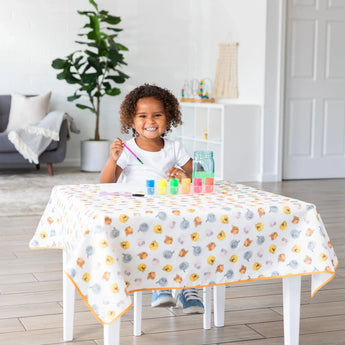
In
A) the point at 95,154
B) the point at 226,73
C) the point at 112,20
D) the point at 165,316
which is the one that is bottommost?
the point at 165,316

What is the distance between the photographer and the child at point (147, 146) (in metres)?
2.37

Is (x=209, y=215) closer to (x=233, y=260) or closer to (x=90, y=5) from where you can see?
(x=233, y=260)

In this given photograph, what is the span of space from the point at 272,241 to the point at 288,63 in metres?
4.54

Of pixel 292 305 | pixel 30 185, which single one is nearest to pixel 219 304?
pixel 292 305

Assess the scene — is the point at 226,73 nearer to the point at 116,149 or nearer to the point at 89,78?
the point at 89,78

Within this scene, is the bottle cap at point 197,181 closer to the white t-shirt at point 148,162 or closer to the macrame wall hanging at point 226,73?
the white t-shirt at point 148,162

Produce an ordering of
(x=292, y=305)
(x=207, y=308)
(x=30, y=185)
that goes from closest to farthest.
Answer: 1. (x=292, y=305)
2. (x=207, y=308)
3. (x=30, y=185)

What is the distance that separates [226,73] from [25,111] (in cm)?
206

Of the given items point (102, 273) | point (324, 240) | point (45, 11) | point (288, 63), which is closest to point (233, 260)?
point (324, 240)

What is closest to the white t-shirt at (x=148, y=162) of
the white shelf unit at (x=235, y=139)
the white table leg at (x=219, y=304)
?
the white table leg at (x=219, y=304)

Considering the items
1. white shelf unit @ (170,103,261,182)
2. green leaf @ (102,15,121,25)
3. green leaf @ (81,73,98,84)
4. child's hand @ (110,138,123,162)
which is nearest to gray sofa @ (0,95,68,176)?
green leaf @ (81,73,98,84)

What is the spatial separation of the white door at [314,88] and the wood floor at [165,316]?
124 inches

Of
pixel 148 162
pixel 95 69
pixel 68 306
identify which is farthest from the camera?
pixel 95 69

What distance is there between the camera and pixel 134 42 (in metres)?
7.36
